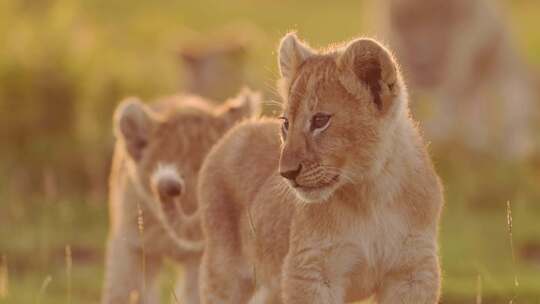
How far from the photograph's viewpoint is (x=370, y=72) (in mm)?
6293

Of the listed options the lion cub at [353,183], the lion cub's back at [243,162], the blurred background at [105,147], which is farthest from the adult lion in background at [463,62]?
the lion cub at [353,183]

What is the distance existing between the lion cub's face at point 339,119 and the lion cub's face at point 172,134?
256 cm

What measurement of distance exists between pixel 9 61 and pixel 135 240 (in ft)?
21.2

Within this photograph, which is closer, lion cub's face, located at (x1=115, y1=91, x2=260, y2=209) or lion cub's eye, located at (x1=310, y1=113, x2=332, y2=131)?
lion cub's eye, located at (x1=310, y1=113, x2=332, y2=131)

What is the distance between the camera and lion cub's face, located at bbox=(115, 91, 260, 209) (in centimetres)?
892

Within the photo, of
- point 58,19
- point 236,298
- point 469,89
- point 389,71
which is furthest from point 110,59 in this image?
point 389,71

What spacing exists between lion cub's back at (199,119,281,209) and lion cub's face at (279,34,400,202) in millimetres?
900

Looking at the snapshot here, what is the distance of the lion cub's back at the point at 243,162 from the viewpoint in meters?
7.26

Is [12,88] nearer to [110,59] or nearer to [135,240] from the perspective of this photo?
[110,59]

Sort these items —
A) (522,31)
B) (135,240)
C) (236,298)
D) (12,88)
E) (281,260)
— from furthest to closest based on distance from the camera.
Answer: (522,31) → (12,88) → (135,240) → (236,298) → (281,260)

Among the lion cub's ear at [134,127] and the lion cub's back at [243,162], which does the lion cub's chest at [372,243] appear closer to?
the lion cub's back at [243,162]

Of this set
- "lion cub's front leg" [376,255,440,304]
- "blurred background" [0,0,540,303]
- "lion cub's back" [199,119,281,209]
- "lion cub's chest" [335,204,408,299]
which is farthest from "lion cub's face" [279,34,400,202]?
"blurred background" [0,0,540,303]

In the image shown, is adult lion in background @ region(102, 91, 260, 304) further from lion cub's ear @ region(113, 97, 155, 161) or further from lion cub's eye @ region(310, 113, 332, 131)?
lion cub's eye @ region(310, 113, 332, 131)

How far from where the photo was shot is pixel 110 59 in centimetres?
1648
